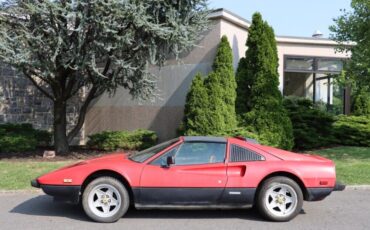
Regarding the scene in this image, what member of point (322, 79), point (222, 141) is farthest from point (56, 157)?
point (322, 79)

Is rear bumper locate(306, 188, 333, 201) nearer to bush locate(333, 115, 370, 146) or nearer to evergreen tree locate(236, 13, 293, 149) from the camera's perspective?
evergreen tree locate(236, 13, 293, 149)

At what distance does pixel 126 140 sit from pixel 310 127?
6.41m

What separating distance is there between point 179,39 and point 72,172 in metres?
6.64

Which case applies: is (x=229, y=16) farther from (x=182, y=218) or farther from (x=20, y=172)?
(x=182, y=218)

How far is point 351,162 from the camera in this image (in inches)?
477

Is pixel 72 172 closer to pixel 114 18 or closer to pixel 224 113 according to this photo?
pixel 114 18

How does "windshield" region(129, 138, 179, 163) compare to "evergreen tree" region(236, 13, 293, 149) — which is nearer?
"windshield" region(129, 138, 179, 163)

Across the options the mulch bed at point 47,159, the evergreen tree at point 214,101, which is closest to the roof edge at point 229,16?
the evergreen tree at point 214,101

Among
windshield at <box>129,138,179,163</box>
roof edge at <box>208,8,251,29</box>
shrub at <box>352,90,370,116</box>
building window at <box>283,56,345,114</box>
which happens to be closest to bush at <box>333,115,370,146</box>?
shrub at <box>352,90,370,116</box>

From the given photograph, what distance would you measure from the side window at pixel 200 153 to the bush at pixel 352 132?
1021cm

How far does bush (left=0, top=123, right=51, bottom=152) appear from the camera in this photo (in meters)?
14.5

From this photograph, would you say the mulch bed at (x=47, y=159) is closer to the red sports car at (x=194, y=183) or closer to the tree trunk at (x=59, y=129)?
the tree trunk at (x=59, y=129)

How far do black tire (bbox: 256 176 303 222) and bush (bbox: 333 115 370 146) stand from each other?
9877mm

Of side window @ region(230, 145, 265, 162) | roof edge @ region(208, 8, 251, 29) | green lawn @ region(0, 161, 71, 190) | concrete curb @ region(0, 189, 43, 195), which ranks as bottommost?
concrete curb @ region(0, 189, 43, 195)
